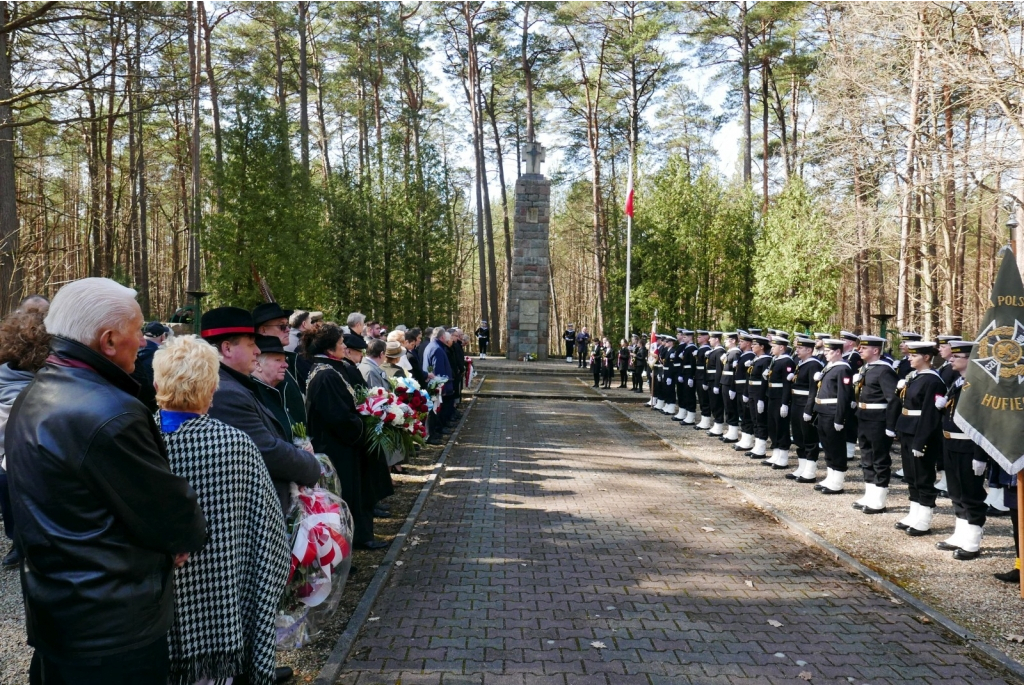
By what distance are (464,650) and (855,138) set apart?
18150mm

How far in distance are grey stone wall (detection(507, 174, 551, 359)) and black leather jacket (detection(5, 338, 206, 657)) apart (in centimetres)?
3540

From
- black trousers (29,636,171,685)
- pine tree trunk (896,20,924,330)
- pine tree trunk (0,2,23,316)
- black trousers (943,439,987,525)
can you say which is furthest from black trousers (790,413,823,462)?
pine tree trunk (0,2,23,316)

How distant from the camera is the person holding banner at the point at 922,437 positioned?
25.9 ft

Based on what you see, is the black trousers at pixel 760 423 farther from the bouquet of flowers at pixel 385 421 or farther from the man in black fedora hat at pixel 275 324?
the man in black fedora hat at pixel 275 324

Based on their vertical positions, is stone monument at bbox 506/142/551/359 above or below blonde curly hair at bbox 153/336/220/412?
above

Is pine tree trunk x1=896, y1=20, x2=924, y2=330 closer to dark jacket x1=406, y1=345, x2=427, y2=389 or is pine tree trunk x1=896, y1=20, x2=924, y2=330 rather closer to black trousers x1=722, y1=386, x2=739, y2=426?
black trousers x1=722, y1=386, x2=739, y2=426

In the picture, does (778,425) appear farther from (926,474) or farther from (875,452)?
(926,474)

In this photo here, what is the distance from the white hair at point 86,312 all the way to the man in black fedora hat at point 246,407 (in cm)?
111

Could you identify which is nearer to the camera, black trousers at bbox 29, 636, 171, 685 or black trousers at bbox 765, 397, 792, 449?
black trousers at bbox 29, 636, 171, 685

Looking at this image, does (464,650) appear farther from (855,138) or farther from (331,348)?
(855,138)

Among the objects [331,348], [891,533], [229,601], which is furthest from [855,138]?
[229,601]

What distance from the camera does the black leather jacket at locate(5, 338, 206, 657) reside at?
232cm

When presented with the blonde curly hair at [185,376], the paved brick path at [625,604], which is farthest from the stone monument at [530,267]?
the blonde curly hair at [185,376]

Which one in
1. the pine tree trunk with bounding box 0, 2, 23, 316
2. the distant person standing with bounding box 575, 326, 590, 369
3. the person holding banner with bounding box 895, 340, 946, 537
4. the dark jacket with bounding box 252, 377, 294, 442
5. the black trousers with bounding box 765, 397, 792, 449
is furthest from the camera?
the distant person standing with bounding box 575, 326, 590, 369
